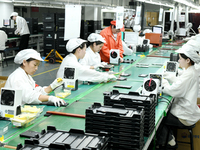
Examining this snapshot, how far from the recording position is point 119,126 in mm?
1616

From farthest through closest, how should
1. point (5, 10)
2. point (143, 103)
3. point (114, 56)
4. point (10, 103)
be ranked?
1. point (5, 10)
2. point (114, 56)
3. point (10, 103)
4. point (143, 103)

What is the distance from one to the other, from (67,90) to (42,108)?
697 mm

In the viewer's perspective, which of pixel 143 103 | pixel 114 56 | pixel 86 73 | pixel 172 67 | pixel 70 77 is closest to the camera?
pixel 143 103

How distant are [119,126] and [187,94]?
1627 millimetres

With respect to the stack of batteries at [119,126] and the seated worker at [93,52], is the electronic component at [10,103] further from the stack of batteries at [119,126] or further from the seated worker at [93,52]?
the seated worker at [93,52]

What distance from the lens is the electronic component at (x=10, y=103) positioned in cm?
209

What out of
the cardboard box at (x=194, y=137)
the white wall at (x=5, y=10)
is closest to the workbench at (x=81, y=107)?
the cardboard box at (x=194, y=137)

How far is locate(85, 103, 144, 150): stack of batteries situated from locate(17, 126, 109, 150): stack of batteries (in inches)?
6.9

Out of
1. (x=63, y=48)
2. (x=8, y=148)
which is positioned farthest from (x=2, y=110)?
(x=63, y=48)

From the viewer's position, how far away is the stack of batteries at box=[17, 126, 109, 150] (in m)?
1.28

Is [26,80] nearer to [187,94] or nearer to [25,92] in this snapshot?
[25,92]

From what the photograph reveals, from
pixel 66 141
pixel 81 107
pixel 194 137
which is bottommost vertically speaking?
pixel 194 137

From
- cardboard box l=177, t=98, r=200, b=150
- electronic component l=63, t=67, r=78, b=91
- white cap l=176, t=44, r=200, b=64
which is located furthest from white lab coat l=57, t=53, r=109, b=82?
cardboard box l=177, t=98, r=200, b=150

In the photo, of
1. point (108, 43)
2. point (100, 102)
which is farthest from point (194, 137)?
point (108, 43)
